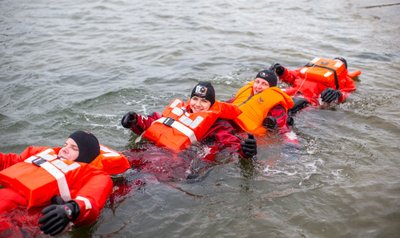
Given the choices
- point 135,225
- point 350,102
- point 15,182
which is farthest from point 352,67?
point 15,182

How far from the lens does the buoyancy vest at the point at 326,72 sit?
8000 millimetres

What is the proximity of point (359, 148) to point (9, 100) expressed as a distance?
19.9 feet

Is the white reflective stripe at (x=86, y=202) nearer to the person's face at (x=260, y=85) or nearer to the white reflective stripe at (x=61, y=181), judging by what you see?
the white reflective stripe at (x=61, y=181)

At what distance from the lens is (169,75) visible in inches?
359

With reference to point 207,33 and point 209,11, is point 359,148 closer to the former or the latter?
point 207,33

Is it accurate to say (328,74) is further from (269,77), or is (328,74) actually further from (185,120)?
(185,120)

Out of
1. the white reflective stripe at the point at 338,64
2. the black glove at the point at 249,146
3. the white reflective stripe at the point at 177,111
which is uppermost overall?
the white reflective stripe at the point at 338,64

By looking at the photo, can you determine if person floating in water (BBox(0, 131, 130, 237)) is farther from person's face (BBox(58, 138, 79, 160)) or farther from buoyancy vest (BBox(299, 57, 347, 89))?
buoyancy vest (BBox(299, 57, 347, 89))

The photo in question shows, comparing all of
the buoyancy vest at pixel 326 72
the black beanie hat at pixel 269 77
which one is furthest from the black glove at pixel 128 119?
the buoyancy vest at pixel 326 72

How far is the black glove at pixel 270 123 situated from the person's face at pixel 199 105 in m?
0.94

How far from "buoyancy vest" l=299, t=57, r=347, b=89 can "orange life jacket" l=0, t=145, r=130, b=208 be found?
206 inches

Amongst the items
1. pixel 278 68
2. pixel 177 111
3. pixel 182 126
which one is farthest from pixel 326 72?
pixel 182 126

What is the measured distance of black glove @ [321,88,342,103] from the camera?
741 centimetres

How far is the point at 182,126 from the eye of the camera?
18.2 feet
